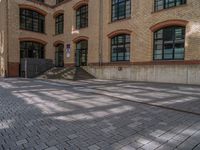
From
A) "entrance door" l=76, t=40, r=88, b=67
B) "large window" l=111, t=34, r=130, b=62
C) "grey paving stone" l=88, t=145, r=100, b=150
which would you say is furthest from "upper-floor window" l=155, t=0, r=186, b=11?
"grey paving stone" l=88, t=145, r=100, b=150

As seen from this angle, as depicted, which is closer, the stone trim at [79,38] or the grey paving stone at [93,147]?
the grey paving stone at [93,147]

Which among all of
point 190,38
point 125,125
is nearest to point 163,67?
point 190,38

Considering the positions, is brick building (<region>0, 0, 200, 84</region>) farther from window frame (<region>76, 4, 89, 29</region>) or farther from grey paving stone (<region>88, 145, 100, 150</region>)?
grey paving stone (<region>88, 145, 100, 150</region>)

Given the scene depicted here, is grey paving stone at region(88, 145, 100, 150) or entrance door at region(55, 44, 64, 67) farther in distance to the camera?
entrance door at region(55, 44, 64, 67)

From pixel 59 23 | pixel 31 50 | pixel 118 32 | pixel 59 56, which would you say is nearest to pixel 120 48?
pixel 118 32

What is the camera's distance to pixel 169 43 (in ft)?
42.9

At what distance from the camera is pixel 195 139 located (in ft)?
10.8

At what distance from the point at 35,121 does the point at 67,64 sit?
1805 centimetres

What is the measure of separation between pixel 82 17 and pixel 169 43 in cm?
1106

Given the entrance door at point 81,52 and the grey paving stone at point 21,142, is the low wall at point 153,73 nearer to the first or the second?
the entrance door at point 81,52

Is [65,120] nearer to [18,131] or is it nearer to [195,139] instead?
[18,131]

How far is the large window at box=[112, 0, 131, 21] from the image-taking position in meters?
15.9

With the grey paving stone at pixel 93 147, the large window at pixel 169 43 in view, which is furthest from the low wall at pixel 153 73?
the grey paving stone at pixel 93 147

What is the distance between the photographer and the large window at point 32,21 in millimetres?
21062
